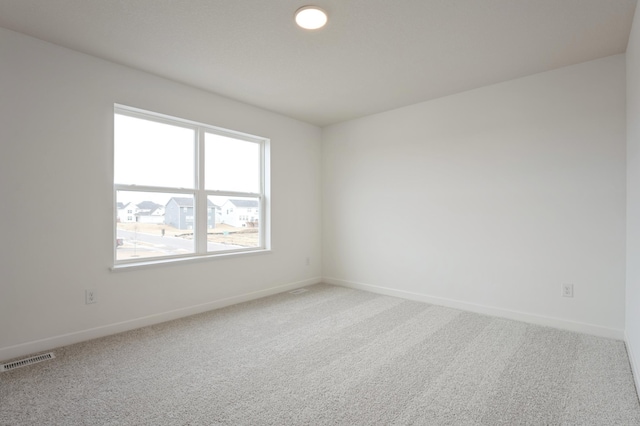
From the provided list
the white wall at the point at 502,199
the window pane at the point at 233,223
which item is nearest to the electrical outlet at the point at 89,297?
the window pane at the point at 233,223

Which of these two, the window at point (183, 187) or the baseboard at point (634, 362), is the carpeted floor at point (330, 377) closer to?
the baseboard at point (634, 362)

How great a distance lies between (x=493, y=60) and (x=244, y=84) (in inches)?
96.3

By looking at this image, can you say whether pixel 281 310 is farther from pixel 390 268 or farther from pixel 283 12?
pixel 283 12

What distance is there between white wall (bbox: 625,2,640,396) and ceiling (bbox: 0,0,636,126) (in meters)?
0.27

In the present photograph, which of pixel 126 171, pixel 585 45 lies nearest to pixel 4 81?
pixel 126 171

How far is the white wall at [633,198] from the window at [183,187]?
367 centimetres

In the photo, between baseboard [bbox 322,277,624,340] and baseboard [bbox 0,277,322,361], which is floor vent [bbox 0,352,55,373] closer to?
baseboard [bbox 0,277,322,361]

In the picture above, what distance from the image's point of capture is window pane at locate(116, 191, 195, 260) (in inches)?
123

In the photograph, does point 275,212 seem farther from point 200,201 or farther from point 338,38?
point 338,38

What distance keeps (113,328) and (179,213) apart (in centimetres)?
127

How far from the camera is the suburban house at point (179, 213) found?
348 centimetres

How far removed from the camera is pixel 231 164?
409cm

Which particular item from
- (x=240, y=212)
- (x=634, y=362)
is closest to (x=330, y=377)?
(x=634, y=362)

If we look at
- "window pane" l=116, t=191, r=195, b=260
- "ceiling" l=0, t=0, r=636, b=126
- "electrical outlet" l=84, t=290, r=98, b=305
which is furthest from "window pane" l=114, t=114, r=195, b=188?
"electrical outlet" l=84, t=290, r=98, b=305
